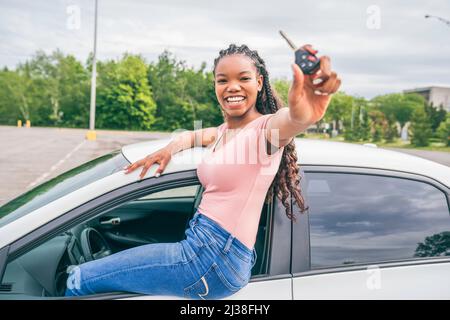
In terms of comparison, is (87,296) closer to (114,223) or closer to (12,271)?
(12,271)

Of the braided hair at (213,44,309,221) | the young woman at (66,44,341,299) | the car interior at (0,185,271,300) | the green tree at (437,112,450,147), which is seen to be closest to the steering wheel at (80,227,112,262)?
the car interior at (0,185,271,300)

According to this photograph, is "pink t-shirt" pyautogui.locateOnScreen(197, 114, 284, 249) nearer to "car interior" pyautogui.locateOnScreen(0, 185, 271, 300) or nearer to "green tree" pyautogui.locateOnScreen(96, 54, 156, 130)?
"car interior" pyautogui.locateOnScreen(0, 185, 271, 300)

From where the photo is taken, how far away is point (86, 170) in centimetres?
228

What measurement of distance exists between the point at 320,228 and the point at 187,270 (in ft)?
1.86

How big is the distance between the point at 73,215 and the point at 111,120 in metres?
50.5

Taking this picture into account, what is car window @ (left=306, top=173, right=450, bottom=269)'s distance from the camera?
1818mm

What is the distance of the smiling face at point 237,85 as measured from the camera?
5.92 feet

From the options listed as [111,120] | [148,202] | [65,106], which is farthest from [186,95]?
[148,202]

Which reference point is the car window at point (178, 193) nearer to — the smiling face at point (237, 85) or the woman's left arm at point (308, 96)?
the smiling face at point (237, 85)

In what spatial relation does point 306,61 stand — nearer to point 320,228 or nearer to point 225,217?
point 225,217

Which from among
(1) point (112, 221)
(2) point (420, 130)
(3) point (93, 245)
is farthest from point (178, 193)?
(2) point (420, 130)

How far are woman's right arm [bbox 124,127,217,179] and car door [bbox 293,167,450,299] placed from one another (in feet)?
1.72

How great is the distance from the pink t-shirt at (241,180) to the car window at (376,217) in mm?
257

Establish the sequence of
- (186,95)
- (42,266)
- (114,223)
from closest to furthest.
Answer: (42,266) → (114,223) → (186,95)
